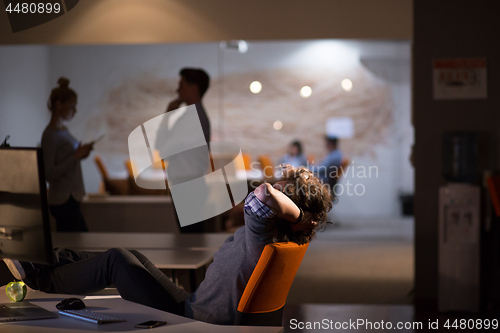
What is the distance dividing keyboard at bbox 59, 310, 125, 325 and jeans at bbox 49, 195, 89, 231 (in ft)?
7.88

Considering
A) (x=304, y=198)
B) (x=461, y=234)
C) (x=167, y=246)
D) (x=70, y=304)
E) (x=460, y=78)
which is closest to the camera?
(x=70, y=304)

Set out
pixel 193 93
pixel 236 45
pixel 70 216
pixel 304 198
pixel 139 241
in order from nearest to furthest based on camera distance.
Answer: pixel 304 198
pixel 139 241
pixel 70 216
pixel 193 93
pixel 236 45

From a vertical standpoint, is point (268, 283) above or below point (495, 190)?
below

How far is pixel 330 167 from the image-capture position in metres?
4.18

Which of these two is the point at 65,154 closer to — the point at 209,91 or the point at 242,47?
the point at 209,91

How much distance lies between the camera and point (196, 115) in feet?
13.2

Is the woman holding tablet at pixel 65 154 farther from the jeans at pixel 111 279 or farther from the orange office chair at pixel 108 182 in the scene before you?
the jeans at pixel 111 279

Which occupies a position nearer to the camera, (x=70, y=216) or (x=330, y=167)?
(x=70, y=216)

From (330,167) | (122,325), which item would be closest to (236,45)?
(330,167)

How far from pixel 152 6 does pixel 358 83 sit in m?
1.84

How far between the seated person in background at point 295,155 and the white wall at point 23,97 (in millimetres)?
2160

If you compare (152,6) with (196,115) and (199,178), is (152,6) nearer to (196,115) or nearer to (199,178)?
(196,115)

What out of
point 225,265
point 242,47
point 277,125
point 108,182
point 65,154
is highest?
point 242,47

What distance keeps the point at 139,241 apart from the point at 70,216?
1.20 meters
